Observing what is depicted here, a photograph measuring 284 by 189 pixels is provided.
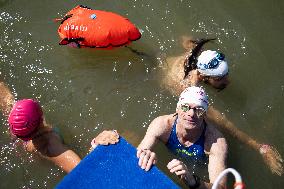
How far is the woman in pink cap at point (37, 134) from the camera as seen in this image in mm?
5070

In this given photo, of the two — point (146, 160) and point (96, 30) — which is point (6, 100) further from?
point (146, 160)

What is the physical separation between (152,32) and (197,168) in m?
3.07

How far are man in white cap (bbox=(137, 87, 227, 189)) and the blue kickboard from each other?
908 millimetres

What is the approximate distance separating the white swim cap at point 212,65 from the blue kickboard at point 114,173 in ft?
8.13

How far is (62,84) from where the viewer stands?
740 centimetres

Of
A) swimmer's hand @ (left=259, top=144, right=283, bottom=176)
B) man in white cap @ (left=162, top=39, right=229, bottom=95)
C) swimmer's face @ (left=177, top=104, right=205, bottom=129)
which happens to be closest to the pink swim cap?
swimmer's face @ (left=177, top=104, right=205, bottom=129)

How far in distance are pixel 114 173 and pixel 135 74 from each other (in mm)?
3656

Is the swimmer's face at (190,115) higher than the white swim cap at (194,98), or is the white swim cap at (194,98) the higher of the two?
the white swim cap at (194,98)

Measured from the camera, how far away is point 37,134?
5473 millimetres

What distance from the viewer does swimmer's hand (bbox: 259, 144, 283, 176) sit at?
6227 mm

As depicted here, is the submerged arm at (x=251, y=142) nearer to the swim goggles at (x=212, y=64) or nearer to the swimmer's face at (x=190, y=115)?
the swim goggles at (x=212, y=64)

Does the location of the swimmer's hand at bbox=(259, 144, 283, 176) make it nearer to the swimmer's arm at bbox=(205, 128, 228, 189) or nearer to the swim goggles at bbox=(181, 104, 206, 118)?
the swimmer's arm at bbox=(205, 128, 228, 189)

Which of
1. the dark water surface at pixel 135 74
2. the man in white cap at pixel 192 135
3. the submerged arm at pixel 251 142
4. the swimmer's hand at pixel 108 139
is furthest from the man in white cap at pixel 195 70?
the swimmer's hand at pixel 108 139

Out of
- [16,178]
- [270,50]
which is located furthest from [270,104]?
[16,178]
